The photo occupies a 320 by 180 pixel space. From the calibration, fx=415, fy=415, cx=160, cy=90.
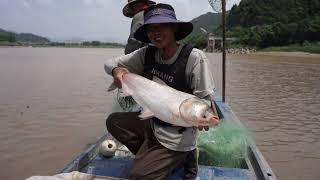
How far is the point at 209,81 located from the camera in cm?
371

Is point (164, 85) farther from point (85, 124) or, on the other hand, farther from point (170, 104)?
point (85, 124)

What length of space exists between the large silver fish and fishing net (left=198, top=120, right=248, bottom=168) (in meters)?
1.83

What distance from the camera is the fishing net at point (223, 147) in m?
5.05

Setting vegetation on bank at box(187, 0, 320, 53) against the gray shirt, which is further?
vegetation on bank at box(187, 0, 320, 53)

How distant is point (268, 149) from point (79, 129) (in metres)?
4.43

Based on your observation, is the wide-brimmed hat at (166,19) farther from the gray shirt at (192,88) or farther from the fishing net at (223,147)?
the fishing net at (223,147)

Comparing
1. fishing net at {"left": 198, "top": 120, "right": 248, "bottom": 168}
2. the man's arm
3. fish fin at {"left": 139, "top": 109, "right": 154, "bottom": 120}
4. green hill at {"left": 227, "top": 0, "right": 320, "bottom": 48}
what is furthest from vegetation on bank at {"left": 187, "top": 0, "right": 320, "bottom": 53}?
fish fin at {"left": 139, "top": 109, "right": 154, "bottom": 120}

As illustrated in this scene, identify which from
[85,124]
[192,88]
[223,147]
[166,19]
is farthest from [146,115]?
[85,124]

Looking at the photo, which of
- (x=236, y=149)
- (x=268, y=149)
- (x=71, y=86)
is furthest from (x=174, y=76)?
(x=71, y=86)

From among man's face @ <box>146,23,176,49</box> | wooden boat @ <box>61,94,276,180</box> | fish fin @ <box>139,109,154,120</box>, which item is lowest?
wooden boat @ <box>61,94,276,180</box>

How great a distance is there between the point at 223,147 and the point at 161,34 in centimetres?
199

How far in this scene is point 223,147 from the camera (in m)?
5.12

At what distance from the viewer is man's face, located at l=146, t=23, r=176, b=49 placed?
3717mm

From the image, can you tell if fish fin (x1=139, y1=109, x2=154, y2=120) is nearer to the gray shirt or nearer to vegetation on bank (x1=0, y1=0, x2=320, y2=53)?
the gray shirt
